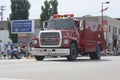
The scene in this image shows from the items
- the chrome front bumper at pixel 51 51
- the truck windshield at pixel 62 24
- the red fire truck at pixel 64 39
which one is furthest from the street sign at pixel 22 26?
the chrome front bumper at pixel 51 51

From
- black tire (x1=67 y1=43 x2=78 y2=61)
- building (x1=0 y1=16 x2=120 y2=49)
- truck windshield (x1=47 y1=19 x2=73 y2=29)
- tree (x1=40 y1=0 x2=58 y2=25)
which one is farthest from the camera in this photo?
building (x1=0 y1=16 x2=120 y2=49)

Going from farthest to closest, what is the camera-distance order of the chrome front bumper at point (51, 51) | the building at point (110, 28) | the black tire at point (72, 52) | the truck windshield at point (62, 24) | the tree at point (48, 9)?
the building at point (110, 28), the tree at point (48, 9), the truck windshield at point (62, 24), the black tire at point (72, 52), the chrome front bumper at point (51, 51)

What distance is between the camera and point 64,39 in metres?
28.2

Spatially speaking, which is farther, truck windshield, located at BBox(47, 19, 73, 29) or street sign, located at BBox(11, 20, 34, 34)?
street sign, located at BBox(11, 20, 34, 34)

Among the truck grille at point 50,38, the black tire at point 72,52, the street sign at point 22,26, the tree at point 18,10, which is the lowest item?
the black tire at point 72,52

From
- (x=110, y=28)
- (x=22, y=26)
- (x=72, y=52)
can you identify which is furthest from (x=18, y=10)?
(x=72, y=52)

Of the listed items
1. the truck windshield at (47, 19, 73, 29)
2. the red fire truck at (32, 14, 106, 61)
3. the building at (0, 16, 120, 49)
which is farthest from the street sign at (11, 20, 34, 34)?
the building at (0, 16, 120, 49)

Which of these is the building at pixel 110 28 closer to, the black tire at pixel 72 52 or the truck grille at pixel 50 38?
the black tire at pixel 72 52

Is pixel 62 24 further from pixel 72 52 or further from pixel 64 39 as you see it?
pixel 72 52

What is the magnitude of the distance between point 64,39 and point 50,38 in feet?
2.92

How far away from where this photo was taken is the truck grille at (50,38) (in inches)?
1109

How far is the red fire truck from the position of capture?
2817 cm

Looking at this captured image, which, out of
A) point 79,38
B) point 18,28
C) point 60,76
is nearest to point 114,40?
point 18,28

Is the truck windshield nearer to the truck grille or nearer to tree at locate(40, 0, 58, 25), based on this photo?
the truck grille
